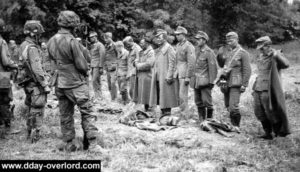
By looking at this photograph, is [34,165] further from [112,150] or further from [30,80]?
[30,80]

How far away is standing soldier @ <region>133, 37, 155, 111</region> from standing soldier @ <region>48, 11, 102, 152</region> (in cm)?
318

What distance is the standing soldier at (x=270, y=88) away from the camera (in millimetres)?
6992

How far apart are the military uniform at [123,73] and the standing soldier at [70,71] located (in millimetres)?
5509

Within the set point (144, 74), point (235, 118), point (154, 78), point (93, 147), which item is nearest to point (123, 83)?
point (144, 74)

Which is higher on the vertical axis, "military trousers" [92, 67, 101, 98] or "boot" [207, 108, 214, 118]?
"military trousers" [92, 67, 101, 98]

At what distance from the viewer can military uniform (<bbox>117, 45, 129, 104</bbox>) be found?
1169 cm

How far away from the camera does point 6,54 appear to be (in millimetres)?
7289

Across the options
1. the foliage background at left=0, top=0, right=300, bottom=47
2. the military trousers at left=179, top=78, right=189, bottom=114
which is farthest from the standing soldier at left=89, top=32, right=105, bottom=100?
the foliage background at left=0, top=0, right=300, bottom=47

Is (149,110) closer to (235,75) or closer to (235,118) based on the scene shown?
(235,118)

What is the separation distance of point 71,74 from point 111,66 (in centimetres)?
649

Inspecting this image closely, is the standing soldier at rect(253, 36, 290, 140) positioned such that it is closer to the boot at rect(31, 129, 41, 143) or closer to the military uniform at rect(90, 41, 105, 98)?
the boot at rect(31, 129, 41, 143)

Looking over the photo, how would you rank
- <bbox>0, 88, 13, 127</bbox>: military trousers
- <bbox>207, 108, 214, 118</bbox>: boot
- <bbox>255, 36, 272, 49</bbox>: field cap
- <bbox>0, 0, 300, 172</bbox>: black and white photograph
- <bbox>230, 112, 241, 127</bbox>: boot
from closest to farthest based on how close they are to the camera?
<bbox>0, 0, 300, 172</bbox>: black and white photograph, <bbox>255, 36, 272, 49</bbox>: field cap, <bbox>0, 88, 13, 127</bbox>: military trousers, <bbox>230, 112, 241, 127</bbox>: boot, <bbox>207, 108, 214, 118</bbox>: boot


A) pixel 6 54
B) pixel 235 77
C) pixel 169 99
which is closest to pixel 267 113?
pixel 235 77

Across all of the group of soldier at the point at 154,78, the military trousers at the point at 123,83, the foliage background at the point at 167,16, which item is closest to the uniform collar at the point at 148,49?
the group of soldier at the point at 154,78
